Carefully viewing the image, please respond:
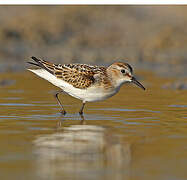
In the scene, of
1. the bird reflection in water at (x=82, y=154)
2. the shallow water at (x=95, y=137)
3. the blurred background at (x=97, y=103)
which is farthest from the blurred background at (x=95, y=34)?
the bird reflection in water at (x=82, y=154)

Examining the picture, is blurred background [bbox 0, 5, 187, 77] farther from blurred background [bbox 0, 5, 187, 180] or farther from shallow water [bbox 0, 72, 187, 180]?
shallow water [bbox 0, 72, 187, 180]

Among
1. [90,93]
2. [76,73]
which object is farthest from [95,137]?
[76,73]

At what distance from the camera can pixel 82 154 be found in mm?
7285

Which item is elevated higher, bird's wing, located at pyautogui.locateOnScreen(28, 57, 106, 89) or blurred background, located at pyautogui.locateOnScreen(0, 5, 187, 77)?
blurred background, located at pyautogui.locateOnScreen(0, 5, 187, 77)

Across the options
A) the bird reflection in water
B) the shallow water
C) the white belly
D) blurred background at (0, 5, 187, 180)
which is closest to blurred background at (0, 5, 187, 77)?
blurred background at (0, 5, 187, 180)

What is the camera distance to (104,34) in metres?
23.1

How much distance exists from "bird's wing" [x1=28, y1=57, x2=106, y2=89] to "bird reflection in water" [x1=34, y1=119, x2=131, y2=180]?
1952mm

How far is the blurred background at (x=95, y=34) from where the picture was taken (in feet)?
69.6

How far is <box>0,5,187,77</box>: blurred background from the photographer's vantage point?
21219 millimetres

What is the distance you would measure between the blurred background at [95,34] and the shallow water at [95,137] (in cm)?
746

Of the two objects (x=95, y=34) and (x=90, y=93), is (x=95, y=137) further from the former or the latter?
(x=95, y=34)

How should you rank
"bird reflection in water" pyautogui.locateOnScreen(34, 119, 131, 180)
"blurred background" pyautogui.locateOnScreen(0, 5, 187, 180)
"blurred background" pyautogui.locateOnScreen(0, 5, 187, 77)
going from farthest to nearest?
"blurred background" pyautogui.locateOnScreen(0, 5, 187, 77)
"blurred background" pyautogui.locateOnScreen(0, 5, 187, 180)
"bird reflection in water" pyautogui.locateOnScreen(34, 119, 131, 180)

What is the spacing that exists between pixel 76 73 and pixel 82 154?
4217 mm

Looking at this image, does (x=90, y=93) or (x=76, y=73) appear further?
(x=76, y=73)
